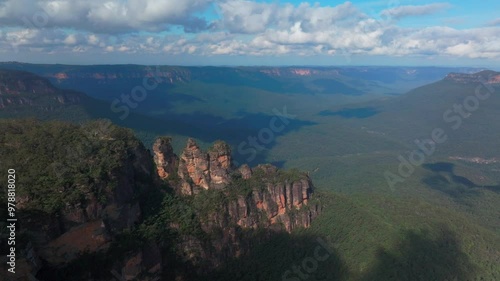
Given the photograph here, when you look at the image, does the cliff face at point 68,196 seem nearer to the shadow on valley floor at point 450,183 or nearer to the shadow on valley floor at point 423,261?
the shadow on valley floor at point 423,261

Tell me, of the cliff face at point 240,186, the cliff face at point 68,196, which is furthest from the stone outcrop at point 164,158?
the cliff face at point 68,196

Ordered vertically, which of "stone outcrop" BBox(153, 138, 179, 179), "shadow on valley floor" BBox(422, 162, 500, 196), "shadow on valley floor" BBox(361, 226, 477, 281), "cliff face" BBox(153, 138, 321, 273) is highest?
"stone outcrop" BBox(153, 138, 179, 179)

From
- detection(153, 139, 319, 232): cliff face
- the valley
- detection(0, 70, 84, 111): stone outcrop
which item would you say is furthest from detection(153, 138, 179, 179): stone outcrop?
detection(0, 70, 84, 111): stone outcrop

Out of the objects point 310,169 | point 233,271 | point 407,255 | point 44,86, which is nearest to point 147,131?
point 44,86

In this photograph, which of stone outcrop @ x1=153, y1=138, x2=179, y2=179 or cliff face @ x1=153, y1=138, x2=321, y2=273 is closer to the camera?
cliff face @ x1=153, y1=138, x2=321, y2=273
